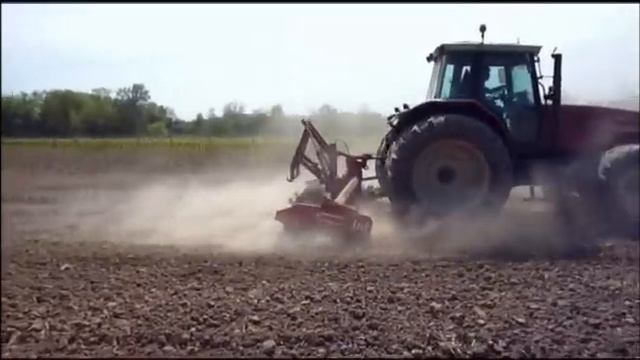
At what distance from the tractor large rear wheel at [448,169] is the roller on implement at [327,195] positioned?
Result: 0.43 meters

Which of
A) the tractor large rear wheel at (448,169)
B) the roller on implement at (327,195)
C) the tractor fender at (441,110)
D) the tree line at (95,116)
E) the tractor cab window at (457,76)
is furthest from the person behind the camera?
the tractor cab window at (457,76)

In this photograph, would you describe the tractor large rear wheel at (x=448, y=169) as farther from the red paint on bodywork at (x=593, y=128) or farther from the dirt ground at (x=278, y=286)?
the red paint on bodywork at (x=593, y=128)

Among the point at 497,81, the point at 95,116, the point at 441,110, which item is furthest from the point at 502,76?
the point at 95,116

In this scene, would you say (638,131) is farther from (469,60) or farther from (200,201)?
(200,201)

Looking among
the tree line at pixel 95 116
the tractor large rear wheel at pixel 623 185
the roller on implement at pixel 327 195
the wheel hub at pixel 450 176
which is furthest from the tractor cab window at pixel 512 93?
the tree line at pixel 95 116

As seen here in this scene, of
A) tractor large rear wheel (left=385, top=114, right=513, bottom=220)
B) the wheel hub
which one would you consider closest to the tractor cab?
tractor large rear wheel (left=385, top=114, right=513, bottom=220)

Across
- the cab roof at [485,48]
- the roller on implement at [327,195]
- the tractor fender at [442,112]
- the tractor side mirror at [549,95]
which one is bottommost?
the roller on implement at [327,195]

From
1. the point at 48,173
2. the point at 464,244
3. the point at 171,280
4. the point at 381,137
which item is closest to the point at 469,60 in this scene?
the point at 381,137

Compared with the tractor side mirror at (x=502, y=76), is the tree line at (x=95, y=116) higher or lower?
lower

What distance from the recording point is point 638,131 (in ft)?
24.5

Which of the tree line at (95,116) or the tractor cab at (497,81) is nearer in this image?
the tree line at (95,116)

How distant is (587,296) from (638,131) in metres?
3.37

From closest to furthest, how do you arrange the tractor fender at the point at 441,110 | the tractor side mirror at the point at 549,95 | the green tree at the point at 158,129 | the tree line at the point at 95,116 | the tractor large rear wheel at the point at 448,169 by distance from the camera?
the tree line at the point at 95,116 → the green tree at the point at 158,129 → the tractor large rear wheel at the point at 448,169 → the tractor fender at the point at 441,110 → the tractor side mirror at the point at 549,95

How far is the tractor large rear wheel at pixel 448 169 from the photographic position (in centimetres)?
691
